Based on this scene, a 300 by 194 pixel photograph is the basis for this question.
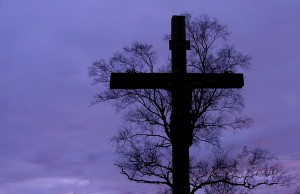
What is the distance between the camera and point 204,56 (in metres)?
17.5

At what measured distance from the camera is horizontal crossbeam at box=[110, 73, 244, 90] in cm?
652

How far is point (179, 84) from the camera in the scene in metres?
6.47

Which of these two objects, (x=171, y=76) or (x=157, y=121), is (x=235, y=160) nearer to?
(x=157, y=121)

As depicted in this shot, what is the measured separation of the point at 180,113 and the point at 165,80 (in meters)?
0.69

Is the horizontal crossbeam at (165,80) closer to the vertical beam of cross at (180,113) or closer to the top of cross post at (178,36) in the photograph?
the vertical beam of cross at (180,113)

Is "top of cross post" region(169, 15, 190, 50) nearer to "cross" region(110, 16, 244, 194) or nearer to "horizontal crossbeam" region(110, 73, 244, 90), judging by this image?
"cross" region(110, 16, 244, 194)

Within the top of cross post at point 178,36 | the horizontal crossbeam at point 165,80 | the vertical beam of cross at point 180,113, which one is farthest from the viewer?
the horizontal crossbeam at point 165,80

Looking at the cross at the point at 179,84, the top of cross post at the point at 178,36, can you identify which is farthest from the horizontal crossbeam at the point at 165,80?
the top of cross post at the point at 178,36

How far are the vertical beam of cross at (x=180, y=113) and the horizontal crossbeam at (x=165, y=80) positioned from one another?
0.30 ft

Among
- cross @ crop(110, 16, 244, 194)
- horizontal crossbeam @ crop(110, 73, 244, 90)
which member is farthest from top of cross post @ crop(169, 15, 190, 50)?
horizontal crossbeam @ crop(110, 73, 244, 90)

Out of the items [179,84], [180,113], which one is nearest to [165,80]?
[179,84]

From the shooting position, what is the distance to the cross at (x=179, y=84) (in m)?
6.11

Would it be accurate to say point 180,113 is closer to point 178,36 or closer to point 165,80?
point 165,80

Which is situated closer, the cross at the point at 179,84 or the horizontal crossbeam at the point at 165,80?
the cross at the point at 179,84
